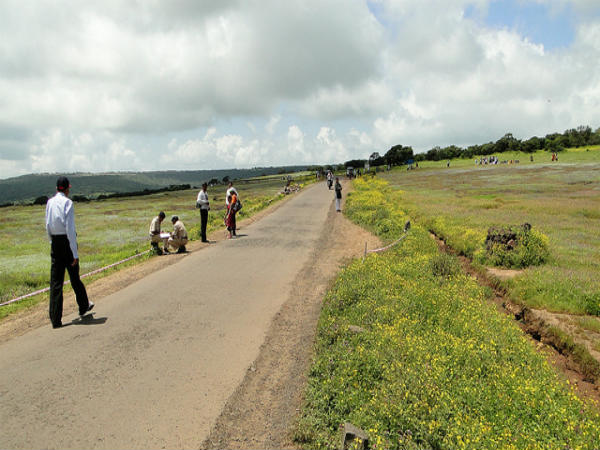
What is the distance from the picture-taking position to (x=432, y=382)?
4867 millimetres

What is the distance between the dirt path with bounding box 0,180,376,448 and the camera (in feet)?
13.7

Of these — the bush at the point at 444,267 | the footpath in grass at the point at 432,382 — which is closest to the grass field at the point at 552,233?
the bush at the point at 444,267

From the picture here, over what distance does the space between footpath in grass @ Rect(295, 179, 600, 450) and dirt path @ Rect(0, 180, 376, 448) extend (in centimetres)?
53

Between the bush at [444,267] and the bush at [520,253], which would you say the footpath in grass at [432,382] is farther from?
the bush at [520,253]

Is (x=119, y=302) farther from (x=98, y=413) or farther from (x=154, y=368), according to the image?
(x=98, y=413)

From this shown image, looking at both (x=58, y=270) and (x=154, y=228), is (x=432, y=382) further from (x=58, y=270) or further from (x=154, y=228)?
(x=154, y=228)

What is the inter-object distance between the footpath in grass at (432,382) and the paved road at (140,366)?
1.35m

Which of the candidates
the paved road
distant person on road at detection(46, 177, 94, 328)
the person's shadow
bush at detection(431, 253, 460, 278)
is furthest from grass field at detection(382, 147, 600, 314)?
distant person on road at detection(46, 177, 94, 328)

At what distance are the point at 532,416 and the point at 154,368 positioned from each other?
203 inches

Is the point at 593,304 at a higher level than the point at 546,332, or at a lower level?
higher

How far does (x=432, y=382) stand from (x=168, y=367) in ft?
12.5

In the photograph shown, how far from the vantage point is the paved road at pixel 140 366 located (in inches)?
163

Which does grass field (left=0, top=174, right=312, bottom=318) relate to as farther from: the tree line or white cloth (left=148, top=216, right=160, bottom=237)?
the tree line

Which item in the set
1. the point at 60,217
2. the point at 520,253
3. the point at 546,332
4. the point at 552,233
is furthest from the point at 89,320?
the point at 552,233
